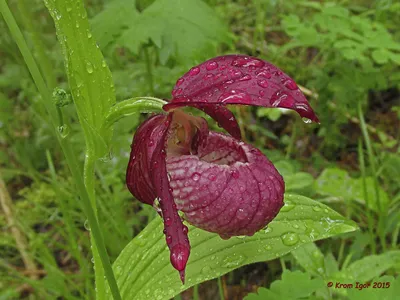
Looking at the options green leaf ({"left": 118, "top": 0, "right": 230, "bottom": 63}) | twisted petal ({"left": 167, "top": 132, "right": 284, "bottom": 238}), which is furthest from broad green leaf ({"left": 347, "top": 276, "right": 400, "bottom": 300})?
green leaf ({"left": 118, "top": 0, "right": 230, "bottom": 63})

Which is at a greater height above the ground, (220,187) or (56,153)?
(220,187)

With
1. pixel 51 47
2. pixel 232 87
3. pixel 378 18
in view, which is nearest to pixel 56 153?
pixel 51 47

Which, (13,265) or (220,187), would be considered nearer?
(220,187)

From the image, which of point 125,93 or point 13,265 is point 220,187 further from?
point 13,265

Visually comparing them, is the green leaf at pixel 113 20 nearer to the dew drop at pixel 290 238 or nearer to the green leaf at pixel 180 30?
the green leaf at pixel 180 30

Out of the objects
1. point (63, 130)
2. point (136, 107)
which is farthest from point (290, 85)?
point (63, 130)

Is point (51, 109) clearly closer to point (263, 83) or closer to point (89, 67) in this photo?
point (89, 67)
